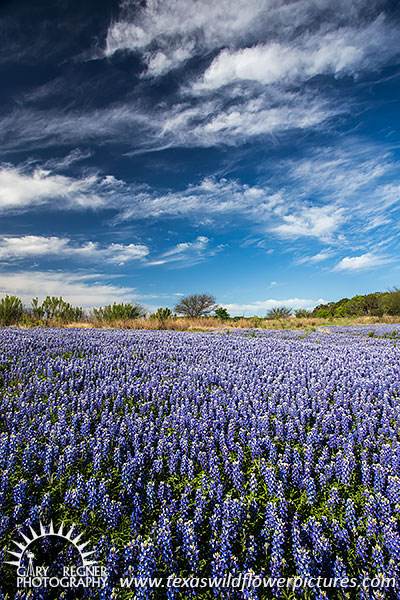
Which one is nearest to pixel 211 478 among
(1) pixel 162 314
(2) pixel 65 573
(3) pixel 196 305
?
(2) pixel 65 573

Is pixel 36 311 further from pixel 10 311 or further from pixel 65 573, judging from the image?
pixel 65 573

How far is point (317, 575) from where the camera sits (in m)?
2.28

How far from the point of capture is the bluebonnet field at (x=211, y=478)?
2.38 meters

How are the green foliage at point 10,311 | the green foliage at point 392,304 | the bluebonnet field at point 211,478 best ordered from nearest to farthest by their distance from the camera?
the bluebonnet field at point 211,478, the green foliage at point 10,311, the green foliage at point 392,304

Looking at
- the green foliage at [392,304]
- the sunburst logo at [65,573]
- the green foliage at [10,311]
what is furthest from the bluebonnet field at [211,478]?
the green foliage at [392,304]

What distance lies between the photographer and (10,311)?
A: 2500cm

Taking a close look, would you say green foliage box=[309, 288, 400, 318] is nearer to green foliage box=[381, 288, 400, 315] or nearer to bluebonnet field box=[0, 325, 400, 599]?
green foliage box=[381, 288, 400, 315]

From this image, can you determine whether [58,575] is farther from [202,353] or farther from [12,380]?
[202,353]

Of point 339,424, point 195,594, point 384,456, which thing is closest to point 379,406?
point 339,424

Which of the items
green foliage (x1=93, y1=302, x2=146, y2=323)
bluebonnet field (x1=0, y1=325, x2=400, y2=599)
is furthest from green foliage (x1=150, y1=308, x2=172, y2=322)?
bluebonnet field (x1=0, y1=325, x2=400, y2=599)

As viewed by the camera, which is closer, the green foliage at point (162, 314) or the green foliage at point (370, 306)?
the green foliage at point (162, 314)

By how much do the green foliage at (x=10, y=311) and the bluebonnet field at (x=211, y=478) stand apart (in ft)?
68.1

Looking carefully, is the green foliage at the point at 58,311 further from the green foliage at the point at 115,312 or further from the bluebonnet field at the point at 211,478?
the bluebonnet field at the point at 211,478

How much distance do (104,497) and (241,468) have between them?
1762 millimetres
